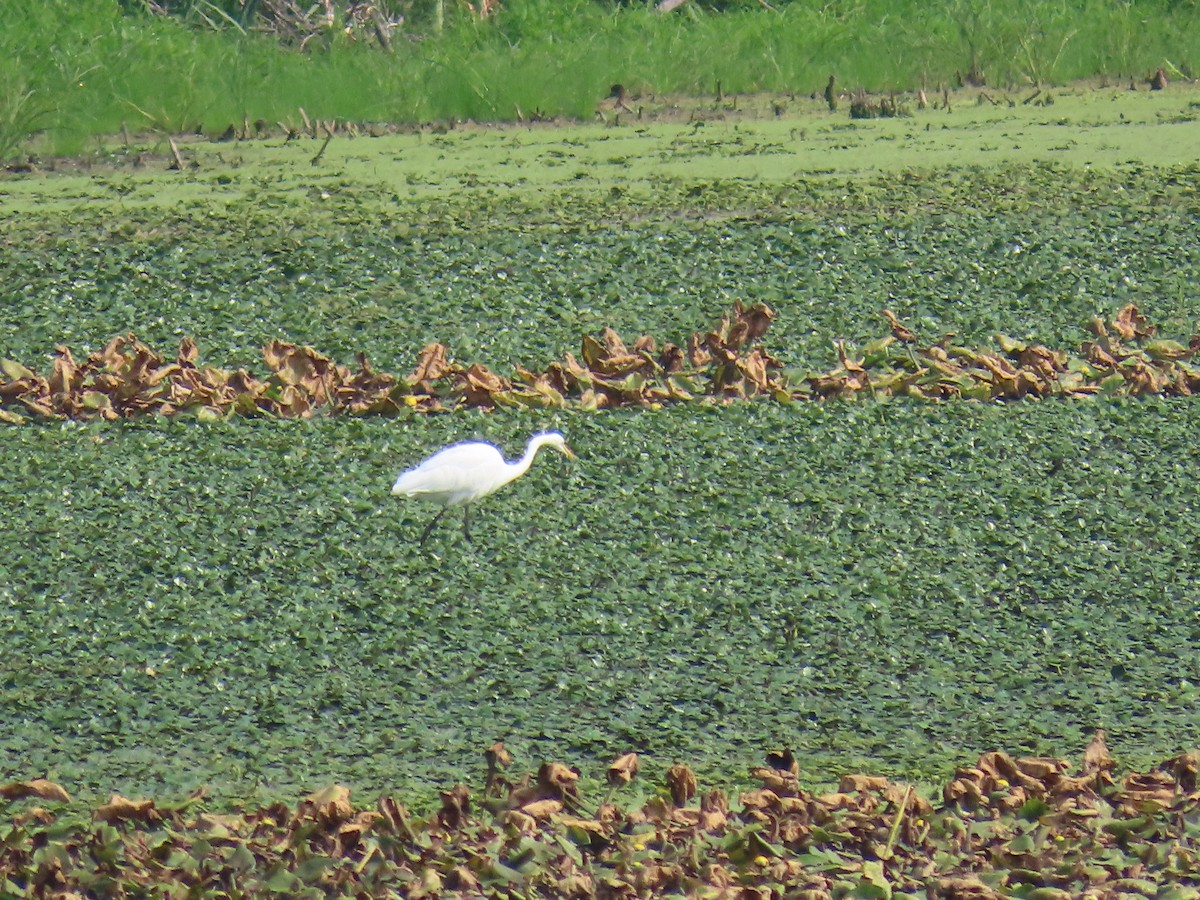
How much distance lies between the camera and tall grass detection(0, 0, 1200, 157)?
9.76 metres

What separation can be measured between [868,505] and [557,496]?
2.71ft

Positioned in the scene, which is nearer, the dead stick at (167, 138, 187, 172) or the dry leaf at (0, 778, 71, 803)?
the dry leaf at (0, 778, 71, 803)

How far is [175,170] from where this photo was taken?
890 cm

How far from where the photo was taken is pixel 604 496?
540 centimetres

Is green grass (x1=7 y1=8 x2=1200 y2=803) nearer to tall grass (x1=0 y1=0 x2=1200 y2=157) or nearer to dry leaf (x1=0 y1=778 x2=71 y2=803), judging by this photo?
dry leaf (x1=0 y1=778 x2=71 y2=803)

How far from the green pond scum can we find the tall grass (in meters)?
0.60

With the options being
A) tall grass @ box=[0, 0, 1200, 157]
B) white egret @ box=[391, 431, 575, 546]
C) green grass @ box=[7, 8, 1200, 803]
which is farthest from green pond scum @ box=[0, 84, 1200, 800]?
tall grass @ box=[0, 0, 1200, 157]

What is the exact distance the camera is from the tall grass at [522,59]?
976 centimetres

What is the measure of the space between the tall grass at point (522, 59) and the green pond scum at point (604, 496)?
0.60 m

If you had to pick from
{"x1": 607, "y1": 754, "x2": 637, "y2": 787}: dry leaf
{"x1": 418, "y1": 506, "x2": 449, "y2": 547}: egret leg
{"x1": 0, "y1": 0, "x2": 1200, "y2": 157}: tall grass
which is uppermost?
{"x1": 0, "y1": 0, "x2": 1200, "y2": 157}: tall grass

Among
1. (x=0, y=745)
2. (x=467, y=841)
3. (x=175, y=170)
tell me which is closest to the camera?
(x=467, y=841)

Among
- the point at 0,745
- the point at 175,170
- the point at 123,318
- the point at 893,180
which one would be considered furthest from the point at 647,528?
the point at 175,170

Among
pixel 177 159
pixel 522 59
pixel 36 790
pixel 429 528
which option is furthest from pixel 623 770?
pixel 522 59

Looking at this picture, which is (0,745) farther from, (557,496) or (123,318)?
(123,318)
